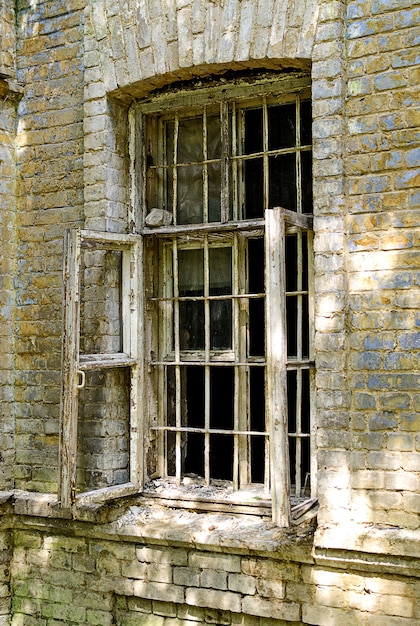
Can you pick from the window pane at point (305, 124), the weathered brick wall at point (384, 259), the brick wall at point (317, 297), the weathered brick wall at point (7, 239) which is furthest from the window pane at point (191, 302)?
the weathered brick wall at point (7, 239)

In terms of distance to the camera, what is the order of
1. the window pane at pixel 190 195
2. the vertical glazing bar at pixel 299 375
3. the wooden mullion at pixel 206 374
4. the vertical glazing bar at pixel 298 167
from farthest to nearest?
the window pane at pixel 190 195 → the wooden mullion at pixel 206 374 → the vertical glazing bar at pixel 298 167 → the vertical glazing bar at pixel 299 375

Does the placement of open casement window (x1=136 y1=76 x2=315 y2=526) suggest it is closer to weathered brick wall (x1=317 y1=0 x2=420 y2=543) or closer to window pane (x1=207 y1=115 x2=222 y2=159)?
window pane (x1=207 y1=115 x2=222 y2=159)

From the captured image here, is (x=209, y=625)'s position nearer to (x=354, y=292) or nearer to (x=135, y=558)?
(x=135, y=558)

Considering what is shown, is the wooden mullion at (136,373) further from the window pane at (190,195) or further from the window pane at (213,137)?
the window pane at (213,137)

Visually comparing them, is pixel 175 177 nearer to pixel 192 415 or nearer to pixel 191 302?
pixel 191 302

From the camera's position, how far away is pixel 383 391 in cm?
376

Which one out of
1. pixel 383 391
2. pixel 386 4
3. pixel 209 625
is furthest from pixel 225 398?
pixel 386 4

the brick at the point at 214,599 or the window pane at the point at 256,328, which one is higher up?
the window pane at the point at 256,328

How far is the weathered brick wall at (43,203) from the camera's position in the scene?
4.79 m

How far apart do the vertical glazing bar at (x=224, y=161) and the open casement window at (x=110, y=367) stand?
603 millimetres

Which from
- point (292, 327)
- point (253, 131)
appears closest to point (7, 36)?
point (253, 131)

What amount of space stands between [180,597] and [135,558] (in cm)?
38

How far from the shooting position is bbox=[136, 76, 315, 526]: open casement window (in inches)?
169

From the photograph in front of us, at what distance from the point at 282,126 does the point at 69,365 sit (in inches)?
79.4
